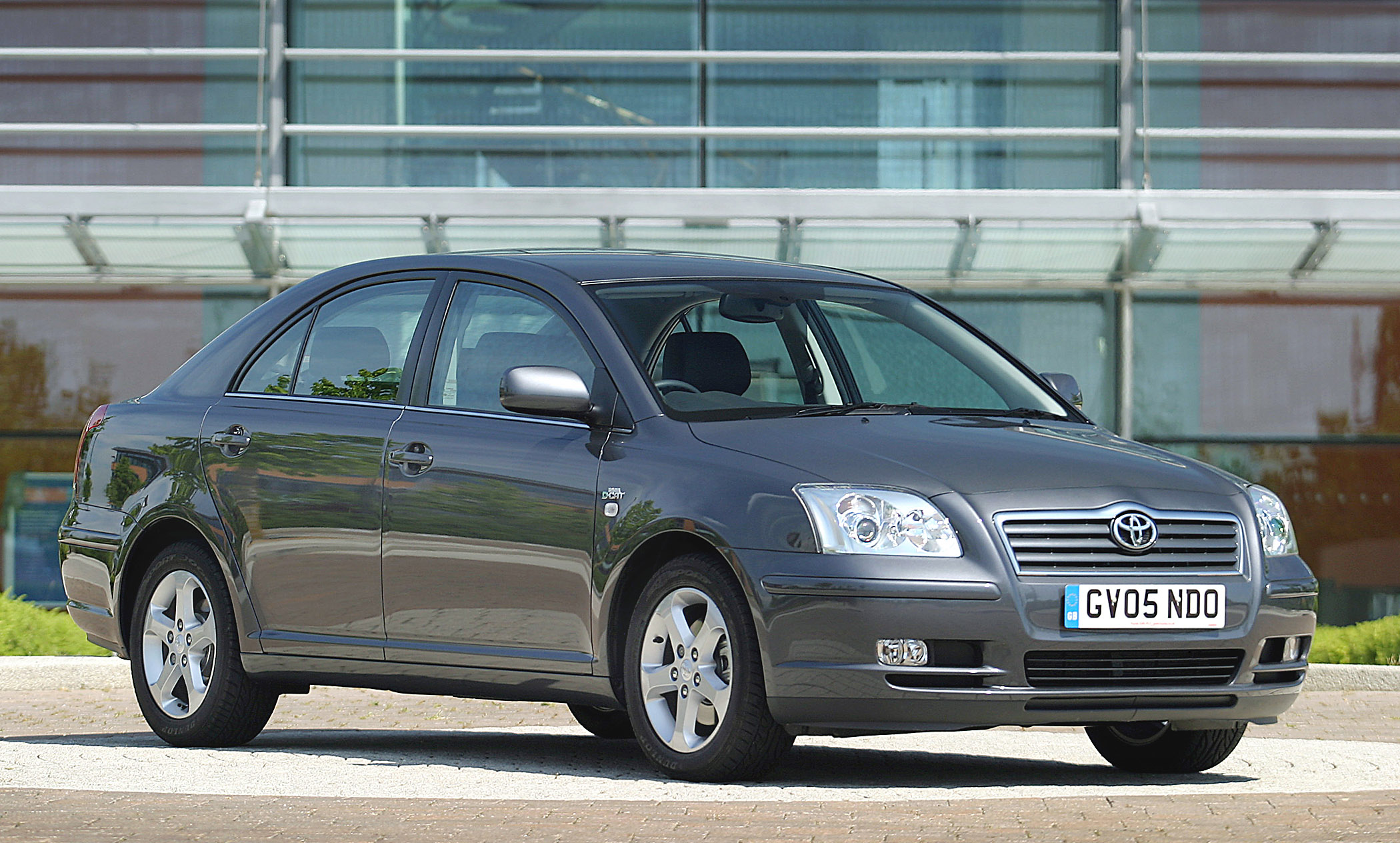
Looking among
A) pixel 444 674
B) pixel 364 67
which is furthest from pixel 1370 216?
pixel 444 674

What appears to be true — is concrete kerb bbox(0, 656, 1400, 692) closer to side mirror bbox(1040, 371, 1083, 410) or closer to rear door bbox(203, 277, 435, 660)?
rear door bbox(203, 277, 435, 660)

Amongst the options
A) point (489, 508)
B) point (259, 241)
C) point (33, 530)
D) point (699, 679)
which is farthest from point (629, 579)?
point (33, 530)

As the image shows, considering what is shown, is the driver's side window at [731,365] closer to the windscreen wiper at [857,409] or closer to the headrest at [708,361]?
the headrest at [708,361]

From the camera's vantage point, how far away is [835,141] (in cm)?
1794

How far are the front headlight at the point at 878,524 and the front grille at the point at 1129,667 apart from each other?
17.4 inches

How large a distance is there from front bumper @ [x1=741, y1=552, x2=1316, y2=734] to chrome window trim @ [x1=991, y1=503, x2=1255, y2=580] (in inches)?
3.6

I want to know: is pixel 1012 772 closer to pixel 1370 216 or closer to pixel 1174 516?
pixel 1174 516

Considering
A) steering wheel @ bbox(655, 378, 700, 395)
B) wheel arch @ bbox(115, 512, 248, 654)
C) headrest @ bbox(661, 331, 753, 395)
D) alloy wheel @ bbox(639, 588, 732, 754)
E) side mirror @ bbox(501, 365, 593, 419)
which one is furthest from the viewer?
wheel arch @ bbox(115, 512, 248, 654)

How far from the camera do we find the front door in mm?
7336

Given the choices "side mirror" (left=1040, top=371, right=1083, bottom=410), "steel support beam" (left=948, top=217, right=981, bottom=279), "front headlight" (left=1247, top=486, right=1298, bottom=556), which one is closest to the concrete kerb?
"side mirror" (left=1040, top=371, right=1083, bottom=410)

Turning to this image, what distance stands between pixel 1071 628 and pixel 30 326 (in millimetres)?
13193

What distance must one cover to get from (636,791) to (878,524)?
3.55 ft

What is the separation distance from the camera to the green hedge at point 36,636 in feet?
43.9

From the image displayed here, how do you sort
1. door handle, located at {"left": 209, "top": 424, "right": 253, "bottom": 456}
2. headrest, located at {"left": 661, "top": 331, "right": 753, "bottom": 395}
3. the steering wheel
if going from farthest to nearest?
1. door handle, located at {"left": 209, "top": 424, "right": 253, "bottom": 456}
2. headrest, located at {"left": 661, "top": 331, "right": 753, "bottom": 395}
3. the steering wheel
